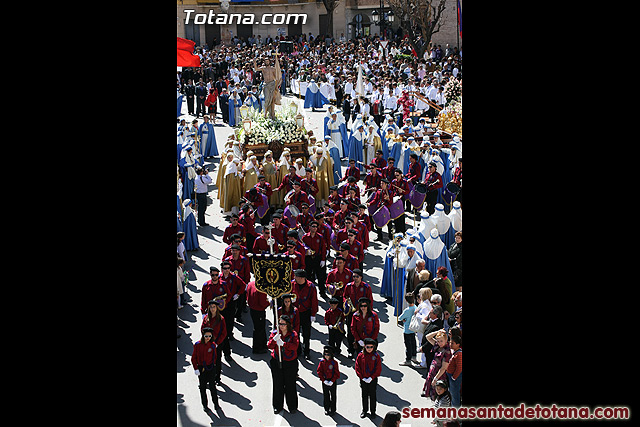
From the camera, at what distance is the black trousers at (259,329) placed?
10.6 m

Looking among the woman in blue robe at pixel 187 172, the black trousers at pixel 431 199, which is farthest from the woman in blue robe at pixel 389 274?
the woman in blue robe at pixel 187 172

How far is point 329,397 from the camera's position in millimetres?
9250

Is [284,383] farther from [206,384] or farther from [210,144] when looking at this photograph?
[210,144]

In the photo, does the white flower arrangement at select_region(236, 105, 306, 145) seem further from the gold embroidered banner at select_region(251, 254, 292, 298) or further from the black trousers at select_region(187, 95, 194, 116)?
the black trousers at select_region(187, 95, 194, 116)

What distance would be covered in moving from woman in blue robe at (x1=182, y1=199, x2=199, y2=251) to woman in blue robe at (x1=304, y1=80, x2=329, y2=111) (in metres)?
17.3

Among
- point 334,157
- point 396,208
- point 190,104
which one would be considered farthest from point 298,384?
point 190,104

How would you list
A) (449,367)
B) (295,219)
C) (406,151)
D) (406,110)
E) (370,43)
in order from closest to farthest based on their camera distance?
(449,367)
(295,219)
(406,151)
(406,110)
(370,43)

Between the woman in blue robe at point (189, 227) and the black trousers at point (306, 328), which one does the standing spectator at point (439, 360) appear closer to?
the black trousers at point (306, 328)

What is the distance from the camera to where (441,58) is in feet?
132

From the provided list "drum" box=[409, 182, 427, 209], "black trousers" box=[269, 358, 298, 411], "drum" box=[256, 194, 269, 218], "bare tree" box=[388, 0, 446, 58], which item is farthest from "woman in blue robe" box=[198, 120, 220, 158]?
"bare tree" box=[388, 0, 446, 58]

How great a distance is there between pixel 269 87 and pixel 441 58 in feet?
78.6

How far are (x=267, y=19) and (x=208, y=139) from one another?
34.3 meters
